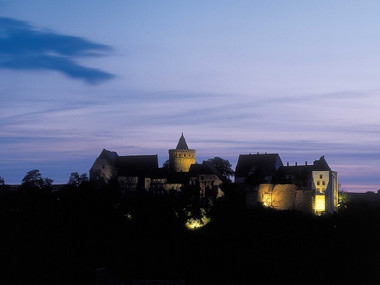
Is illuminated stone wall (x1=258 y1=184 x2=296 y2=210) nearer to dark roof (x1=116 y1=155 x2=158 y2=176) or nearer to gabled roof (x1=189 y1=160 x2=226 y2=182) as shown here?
gabled roof (x1=189 y1=160 x2=226 y2=182)

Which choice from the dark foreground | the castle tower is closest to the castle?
the castle tower

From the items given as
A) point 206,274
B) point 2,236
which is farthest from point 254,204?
point 2,236

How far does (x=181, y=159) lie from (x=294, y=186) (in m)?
17.3

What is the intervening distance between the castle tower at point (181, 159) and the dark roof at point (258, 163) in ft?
22.4

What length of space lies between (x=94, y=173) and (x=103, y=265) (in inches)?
Result: 819

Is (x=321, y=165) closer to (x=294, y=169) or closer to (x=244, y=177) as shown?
(x=294, y=169)

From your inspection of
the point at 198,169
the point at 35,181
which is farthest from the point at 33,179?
the point at 198,169

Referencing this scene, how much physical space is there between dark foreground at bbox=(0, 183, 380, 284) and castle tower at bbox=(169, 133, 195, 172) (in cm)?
744

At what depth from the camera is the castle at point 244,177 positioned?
73000mm

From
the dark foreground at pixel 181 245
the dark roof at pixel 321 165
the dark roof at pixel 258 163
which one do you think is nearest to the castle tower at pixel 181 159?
the dark roof at pixel 258 163

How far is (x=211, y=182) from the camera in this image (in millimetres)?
77062

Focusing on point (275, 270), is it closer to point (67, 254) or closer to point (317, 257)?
point (317, 257)

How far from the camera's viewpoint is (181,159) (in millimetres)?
84375

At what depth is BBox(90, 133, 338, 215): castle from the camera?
2874 inches
